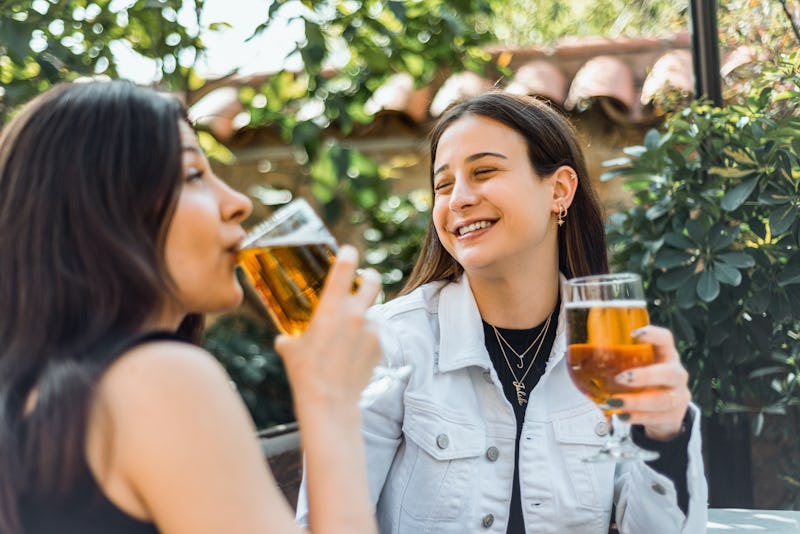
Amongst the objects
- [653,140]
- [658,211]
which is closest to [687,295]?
[658,211]

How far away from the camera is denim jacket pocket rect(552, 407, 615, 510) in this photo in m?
2.07

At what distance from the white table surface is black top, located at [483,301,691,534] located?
219mm

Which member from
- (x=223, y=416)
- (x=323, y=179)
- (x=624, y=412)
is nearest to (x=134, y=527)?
(x=223, y=416)

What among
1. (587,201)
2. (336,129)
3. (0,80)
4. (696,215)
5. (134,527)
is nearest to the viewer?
(134,527)

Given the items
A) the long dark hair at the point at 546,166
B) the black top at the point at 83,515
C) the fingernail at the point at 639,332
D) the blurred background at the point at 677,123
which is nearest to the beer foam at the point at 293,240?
the black top at the point at 83,515

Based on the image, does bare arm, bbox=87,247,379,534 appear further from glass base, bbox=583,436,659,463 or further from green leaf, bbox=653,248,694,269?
green leaf, bbox=653,248,694,269

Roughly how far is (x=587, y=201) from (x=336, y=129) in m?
3.80

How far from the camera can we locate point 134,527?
1129 mm

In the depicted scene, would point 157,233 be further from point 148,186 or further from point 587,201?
point 587,201

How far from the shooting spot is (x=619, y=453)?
1462 millimetres

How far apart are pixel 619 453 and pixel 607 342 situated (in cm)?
17

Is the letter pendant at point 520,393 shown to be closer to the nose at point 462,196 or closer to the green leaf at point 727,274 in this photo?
the nose at point 462,196

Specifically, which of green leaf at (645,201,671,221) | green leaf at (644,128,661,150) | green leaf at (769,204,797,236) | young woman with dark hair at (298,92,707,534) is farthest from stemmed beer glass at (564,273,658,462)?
green leaf at (644,128,661,150)

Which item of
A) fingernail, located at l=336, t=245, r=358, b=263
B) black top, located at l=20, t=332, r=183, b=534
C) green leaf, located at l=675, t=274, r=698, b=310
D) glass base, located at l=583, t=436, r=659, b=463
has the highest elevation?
fingernail, located at l=336, t=245, r=358, b=263
